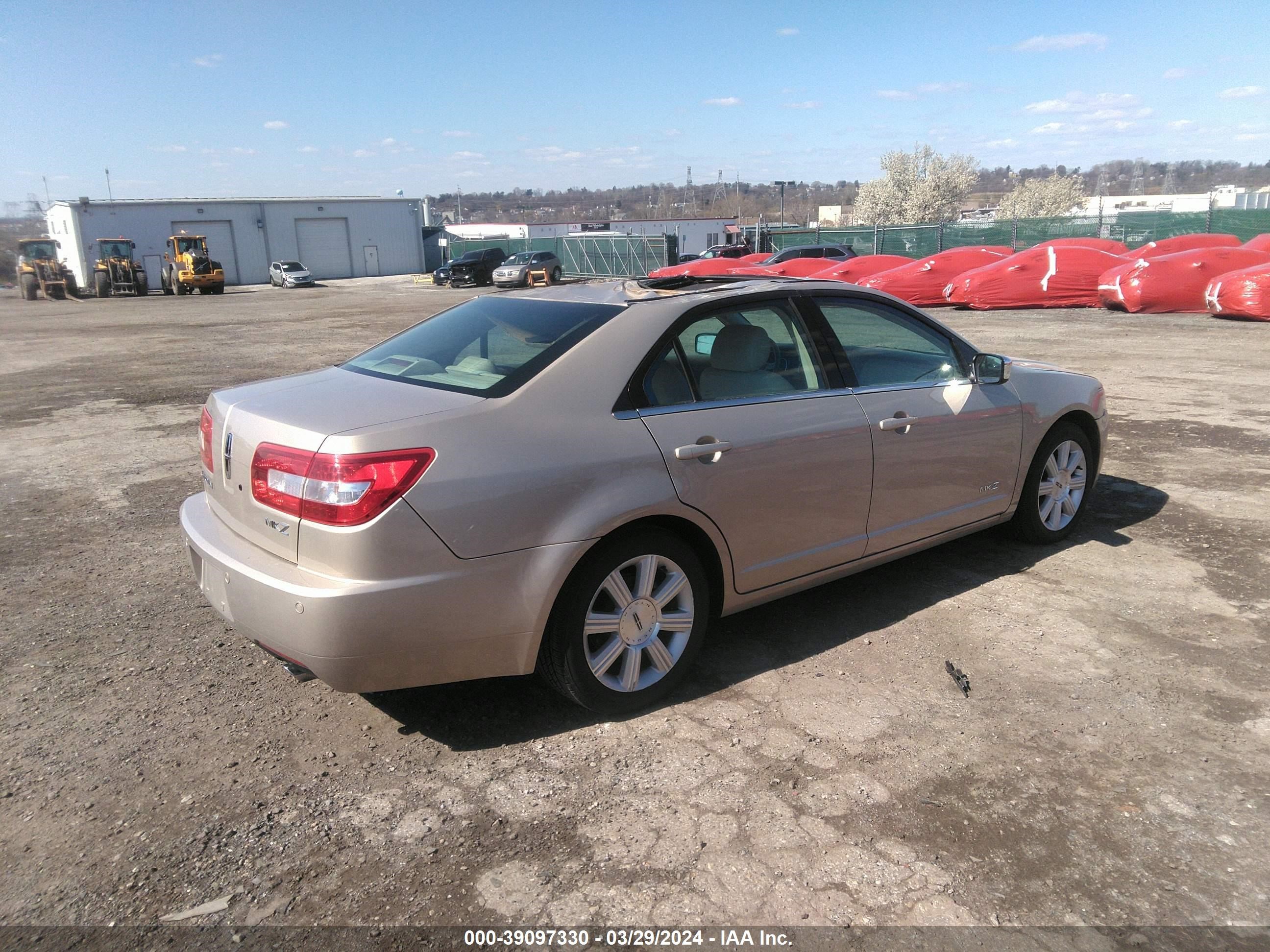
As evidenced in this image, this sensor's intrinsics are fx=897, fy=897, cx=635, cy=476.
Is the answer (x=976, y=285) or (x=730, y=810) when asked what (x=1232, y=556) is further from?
(x=976, y=285)

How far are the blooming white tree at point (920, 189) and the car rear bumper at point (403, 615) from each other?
10612 centimetres

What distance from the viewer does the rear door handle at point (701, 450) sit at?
339cm

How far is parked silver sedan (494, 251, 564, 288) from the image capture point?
134 ft

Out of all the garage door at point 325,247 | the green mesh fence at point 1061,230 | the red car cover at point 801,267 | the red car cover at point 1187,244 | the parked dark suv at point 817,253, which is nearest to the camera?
the red car cover at point 1187,244

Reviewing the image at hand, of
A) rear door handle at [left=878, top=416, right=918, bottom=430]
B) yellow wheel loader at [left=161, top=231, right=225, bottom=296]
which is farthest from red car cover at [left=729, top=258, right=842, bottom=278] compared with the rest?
yellow wheel loader at [left=161, top=231, right=225, bottom=296]

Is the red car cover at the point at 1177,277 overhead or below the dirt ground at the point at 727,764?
overhead

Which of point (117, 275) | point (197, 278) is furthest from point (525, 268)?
point (117, 275)

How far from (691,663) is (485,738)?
0.88 meters

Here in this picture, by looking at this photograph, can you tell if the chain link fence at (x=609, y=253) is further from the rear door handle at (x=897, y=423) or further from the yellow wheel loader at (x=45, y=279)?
the rear door handle at (x=897, y=423)

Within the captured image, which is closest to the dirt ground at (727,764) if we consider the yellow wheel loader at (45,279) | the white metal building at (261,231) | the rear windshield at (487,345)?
the rear windshield at (487,345)

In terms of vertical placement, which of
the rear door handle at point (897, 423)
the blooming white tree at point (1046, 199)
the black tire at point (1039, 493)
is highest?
the blooming white tree at point (1046, 199)

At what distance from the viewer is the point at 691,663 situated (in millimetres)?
3662

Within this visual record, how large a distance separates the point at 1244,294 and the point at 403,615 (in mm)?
18861

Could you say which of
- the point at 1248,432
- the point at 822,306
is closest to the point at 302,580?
the point at 822,306
